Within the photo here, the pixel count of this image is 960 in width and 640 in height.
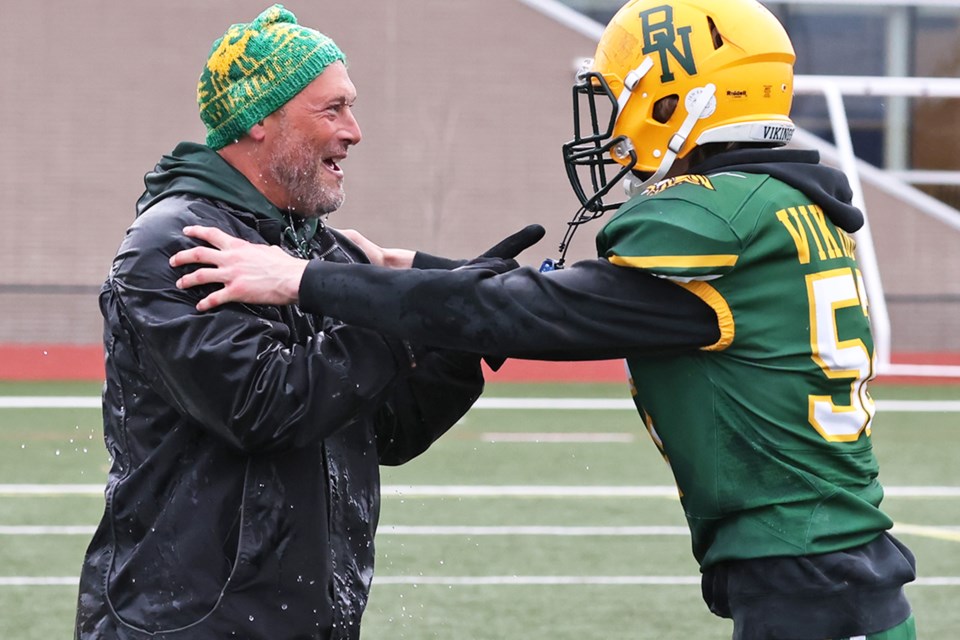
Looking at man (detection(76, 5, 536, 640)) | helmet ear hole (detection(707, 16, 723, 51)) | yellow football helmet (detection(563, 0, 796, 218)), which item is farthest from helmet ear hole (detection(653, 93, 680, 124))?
man (detection(76, 5, 536, 640))

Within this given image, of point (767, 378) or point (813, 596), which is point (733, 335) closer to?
point (767, 378)

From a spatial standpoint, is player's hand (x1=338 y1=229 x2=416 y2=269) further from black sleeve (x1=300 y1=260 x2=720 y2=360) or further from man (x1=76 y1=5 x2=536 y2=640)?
black sleeve (x1=300 y1=260 x2=720 y2=360)

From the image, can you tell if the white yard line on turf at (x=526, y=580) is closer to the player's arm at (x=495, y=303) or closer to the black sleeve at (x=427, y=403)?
the black sleeve at (x=427, y=403)

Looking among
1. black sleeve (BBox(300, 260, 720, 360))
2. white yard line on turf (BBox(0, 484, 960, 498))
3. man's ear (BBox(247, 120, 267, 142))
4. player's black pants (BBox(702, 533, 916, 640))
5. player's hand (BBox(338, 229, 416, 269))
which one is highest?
man's ear (BBox(247, 120, 267, 142))

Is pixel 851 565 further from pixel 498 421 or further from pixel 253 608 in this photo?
pixel 498 421

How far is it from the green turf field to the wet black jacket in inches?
135

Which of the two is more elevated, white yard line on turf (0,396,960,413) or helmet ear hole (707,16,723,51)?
helmet ear hole (707,16,723,51)

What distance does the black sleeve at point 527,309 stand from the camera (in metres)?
2.72

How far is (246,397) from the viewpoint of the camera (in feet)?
8.83

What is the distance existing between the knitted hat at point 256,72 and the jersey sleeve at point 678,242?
2.75 ft

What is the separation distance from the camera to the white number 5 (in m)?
2.76

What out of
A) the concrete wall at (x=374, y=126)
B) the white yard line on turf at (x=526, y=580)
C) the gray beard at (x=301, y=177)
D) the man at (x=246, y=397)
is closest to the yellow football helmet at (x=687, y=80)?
the man at (x=246, y=397)

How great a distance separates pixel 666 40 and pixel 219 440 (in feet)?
4.01

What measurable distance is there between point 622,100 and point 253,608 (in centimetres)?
129
